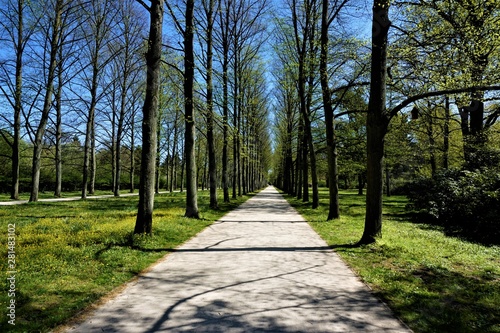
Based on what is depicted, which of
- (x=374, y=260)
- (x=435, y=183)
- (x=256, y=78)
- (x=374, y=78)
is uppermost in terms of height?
(x=256, y=78)

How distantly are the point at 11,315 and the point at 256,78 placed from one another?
29.7m

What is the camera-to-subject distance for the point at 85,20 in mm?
23094

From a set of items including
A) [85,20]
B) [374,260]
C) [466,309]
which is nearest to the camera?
[466,309]

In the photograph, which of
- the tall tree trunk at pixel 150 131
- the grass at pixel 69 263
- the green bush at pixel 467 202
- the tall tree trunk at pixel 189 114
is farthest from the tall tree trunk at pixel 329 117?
the tall tree trunk at pixel 150 131

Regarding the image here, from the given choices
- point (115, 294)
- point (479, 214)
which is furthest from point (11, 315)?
point (479, 214)

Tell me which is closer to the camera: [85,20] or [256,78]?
[85,20]

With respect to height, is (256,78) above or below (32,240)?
above

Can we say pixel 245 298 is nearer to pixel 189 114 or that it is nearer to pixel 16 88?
pixel 189 114

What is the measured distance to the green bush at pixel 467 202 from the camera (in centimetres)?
1032

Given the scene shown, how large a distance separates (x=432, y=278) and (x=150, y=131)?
7.35 metres

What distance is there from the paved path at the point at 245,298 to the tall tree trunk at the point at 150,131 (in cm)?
174

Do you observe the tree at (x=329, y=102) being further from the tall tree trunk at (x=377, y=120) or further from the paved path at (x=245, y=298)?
the paved path at (x=245, y=298)

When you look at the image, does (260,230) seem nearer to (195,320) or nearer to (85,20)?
(195,320)

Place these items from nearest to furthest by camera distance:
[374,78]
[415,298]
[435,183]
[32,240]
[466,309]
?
1. [466,309]
2. [415,298]
3. [32,240]
4. [374,78]
5. [435,183]
